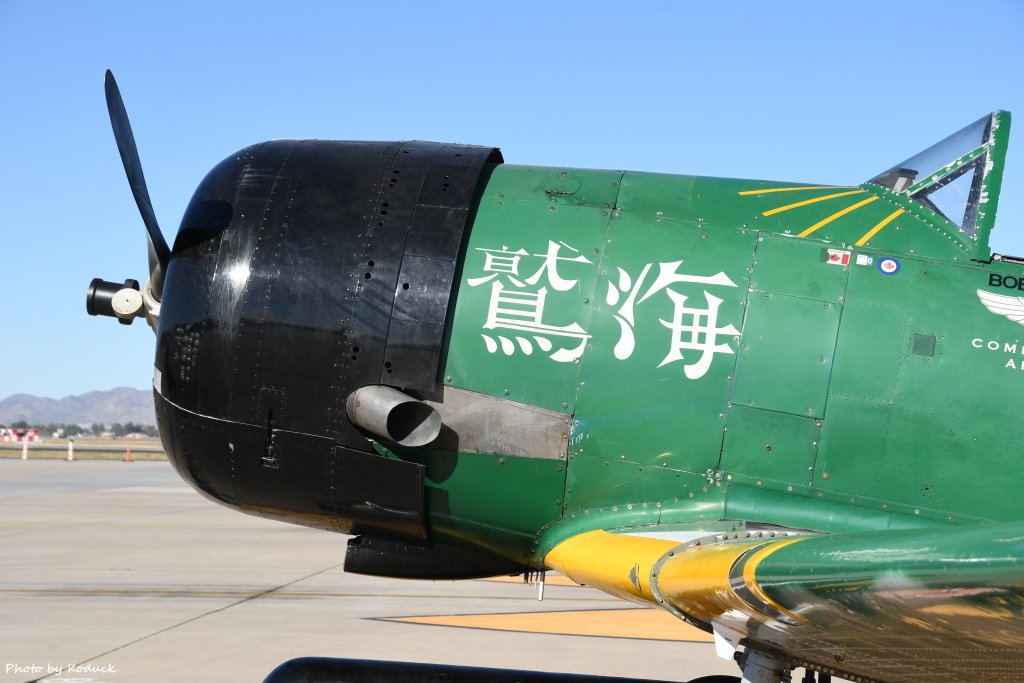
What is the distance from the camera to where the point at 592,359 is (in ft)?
15.3

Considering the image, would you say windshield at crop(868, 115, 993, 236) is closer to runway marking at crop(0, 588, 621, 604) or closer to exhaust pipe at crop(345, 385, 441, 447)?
exhaust pipe at crop(345, 385, 441, 447)

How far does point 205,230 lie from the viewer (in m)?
5.14

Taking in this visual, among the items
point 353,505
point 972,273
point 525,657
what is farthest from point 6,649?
point 972,273

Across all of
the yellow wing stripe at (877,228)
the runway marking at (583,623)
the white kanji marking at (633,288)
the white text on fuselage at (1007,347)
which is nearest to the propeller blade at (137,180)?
the white kanji marking at (633,288)

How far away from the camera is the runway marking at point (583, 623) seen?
898 centimetres

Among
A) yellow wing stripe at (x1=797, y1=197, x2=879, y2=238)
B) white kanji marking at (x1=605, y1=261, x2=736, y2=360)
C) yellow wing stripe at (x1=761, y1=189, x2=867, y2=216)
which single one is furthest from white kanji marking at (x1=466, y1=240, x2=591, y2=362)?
yellow wing stripe at (x1=797, y1=197, x2=879, y2=238)

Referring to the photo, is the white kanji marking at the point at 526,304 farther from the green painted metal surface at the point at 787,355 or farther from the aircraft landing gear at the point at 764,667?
the aircraft landing gear at the point at 764,667

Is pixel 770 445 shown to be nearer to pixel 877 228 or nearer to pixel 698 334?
pixel 698 334

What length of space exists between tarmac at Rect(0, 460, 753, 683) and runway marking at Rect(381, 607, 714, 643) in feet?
0.07

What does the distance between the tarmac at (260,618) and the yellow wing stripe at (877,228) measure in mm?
4022

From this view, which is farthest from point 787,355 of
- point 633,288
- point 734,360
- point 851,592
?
point 851,592

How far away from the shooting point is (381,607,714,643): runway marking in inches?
354

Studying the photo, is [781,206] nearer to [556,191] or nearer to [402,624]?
[556,191]

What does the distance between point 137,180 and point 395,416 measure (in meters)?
1.93
